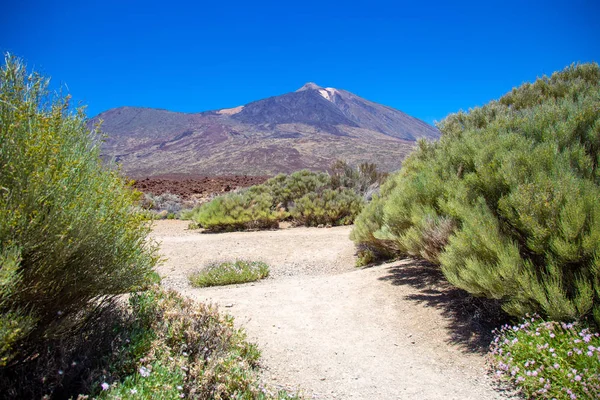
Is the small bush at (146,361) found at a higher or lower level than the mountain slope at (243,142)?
lower

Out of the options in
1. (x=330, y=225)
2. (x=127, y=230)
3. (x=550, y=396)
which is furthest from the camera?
(x=330, y=225)

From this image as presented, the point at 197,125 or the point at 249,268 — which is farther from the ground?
the point at 197,125

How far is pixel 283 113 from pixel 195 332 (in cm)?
19304

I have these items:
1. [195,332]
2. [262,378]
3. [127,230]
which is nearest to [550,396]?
[262,378]

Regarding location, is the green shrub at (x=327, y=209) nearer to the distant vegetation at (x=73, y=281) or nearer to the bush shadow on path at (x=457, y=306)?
the bush shadow on path at (x=457, y=306)

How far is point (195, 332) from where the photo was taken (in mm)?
3459

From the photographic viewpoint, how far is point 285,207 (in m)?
14.9

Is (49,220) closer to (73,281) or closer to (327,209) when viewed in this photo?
(73,281)

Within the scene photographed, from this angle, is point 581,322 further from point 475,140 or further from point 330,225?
point 330,225

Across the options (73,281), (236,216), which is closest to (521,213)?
(73,281)

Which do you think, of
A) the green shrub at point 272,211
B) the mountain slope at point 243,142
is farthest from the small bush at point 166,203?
the green shrub at point 272,211

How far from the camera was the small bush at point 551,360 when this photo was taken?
2.75 metres

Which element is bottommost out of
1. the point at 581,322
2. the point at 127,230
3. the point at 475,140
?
the point at 581,322

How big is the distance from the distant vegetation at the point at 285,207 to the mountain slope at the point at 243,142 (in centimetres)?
375
